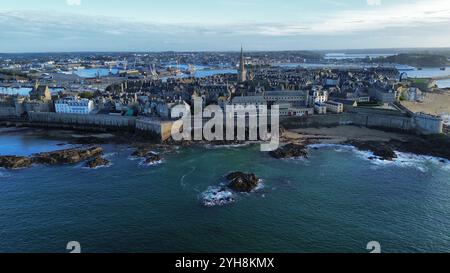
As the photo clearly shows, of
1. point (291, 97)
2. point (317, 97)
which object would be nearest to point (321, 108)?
point (317, 97)

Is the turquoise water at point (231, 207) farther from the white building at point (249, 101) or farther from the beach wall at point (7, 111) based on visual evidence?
the beach wall at point (7, 111)

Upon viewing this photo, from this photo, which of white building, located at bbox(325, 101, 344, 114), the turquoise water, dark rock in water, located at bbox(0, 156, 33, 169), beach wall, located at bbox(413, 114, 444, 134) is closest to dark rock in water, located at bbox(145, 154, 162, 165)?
the turquoise water

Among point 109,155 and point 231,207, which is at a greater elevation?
point 109,155

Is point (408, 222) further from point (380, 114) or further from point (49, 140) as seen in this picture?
point (49, 140)

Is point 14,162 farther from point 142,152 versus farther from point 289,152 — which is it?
point 289,152

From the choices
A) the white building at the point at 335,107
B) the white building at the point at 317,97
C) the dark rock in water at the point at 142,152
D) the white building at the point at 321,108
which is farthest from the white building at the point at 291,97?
the dark rock in water at the point at 142,152
